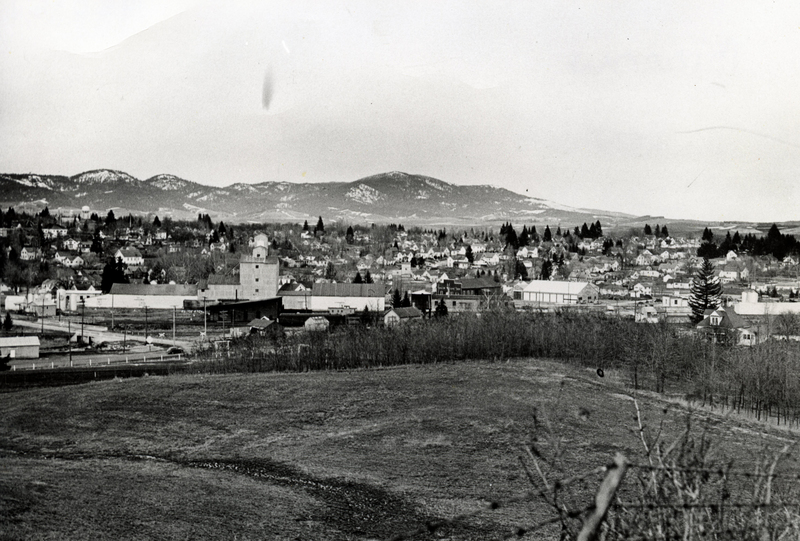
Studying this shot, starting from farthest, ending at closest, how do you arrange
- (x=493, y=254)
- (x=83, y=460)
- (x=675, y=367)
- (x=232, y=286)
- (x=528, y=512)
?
1. (x=493, y=254)
2. (x=232, y=286)
3. (x=675, y=367)
4. (x=83, y=460)
5. (x=528, y=512)

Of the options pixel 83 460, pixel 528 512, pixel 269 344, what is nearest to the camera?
pixel 528 512

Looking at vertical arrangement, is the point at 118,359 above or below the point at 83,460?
below

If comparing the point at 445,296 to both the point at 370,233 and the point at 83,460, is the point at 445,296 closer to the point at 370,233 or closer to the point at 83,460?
the point at 83,460

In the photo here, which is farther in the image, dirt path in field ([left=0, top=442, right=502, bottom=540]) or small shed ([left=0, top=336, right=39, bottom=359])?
small shed ([left=0, top=336, right=39, bottom=359])

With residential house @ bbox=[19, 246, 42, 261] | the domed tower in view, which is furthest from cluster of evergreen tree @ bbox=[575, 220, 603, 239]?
residential house @ bbox=[19, 246, 42, 261]

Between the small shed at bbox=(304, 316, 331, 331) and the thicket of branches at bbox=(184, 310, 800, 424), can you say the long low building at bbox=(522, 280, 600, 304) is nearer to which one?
the small shed at bbox=(304, 316, 331, 331)

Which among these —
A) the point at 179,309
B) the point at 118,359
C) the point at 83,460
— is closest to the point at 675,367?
the point at 83,460

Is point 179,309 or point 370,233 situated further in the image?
point 370,233

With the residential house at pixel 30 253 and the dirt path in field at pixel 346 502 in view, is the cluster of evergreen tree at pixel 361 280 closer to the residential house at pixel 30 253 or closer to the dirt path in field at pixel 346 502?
the residential house at pixel 30 253

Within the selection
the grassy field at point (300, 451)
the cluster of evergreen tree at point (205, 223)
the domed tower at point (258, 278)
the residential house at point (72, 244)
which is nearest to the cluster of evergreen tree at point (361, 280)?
the domed tower at point (258, 278)
